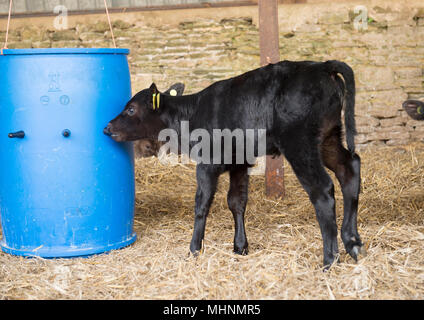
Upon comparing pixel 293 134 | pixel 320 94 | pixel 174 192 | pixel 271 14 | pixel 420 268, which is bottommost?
pixel 174 192

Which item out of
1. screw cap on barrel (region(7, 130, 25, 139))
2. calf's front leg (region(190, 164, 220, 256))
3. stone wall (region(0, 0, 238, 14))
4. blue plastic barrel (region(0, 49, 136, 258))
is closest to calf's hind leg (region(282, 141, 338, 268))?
calf's front leg (region(190, 164, 220, 256))

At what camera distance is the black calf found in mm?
3045

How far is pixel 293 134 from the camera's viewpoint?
308 centimetres

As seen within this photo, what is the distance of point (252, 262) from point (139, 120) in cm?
135

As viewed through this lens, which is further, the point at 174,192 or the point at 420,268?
the point at 174,192

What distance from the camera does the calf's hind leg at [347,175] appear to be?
327 cm

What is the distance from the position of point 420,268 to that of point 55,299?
2086mm

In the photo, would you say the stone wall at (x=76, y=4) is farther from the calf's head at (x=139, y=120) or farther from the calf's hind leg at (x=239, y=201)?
the calf's hind leg at (x=239, y=201)

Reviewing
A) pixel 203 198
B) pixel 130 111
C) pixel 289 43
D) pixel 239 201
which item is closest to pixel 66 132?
pixel 130 111

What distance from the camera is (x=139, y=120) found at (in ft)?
12.1

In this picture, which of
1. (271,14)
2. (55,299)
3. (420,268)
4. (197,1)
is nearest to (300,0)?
(197,1)

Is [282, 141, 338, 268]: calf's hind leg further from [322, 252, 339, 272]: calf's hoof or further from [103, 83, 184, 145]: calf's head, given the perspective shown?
[103, 83, 184, 145]: calf's head

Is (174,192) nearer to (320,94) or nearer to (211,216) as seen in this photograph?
(211,216)

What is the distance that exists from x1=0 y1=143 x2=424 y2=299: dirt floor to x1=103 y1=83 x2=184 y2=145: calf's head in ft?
2.74
